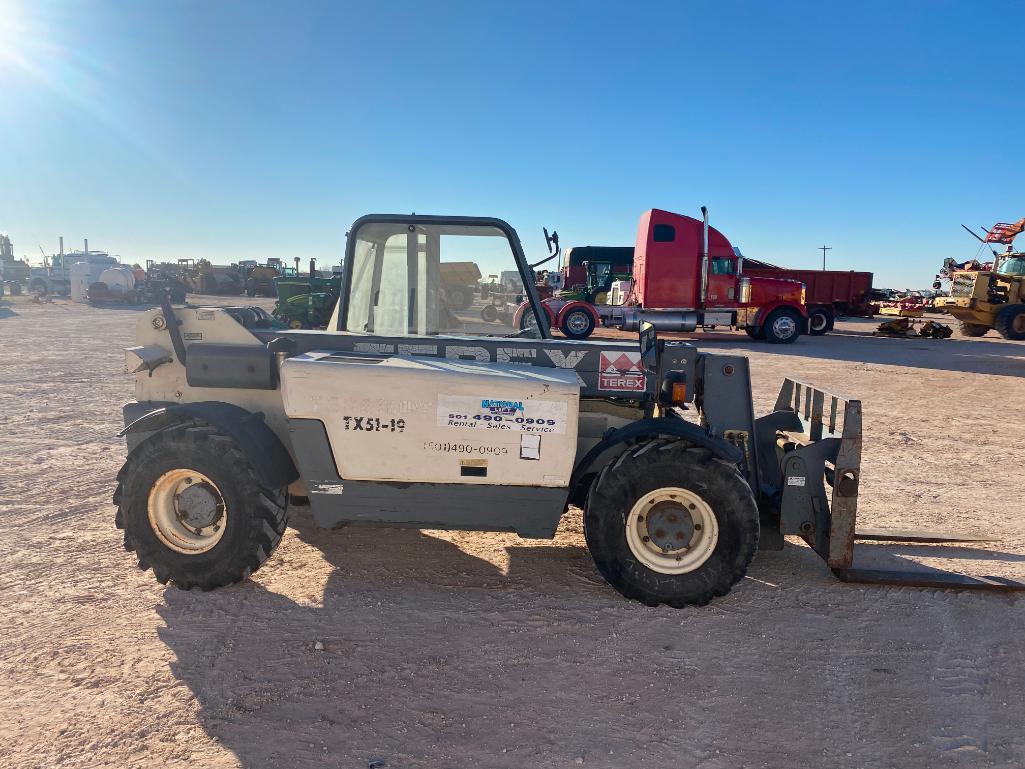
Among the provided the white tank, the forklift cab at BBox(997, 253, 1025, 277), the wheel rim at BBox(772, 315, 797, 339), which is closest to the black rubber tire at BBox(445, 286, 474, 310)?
the wheel rim at BBox(772, 315, 797, 339)

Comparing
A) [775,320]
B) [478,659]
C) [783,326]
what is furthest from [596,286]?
[478,659]

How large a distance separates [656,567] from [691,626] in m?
0.36

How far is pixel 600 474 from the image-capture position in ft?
12.2

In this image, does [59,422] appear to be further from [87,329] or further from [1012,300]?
[1012,300]

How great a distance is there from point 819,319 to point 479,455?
23.7 meters

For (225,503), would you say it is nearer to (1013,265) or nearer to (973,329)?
(973,329)

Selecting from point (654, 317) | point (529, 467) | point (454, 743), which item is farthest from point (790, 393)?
point (654, 317)

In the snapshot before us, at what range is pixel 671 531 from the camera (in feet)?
12.2

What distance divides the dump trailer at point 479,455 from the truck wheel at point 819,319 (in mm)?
21937

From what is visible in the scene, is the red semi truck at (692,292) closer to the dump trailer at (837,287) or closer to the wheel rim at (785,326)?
the wheel rim at (785,326)

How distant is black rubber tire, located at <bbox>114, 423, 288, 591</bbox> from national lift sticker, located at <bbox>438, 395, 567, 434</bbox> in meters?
1.15

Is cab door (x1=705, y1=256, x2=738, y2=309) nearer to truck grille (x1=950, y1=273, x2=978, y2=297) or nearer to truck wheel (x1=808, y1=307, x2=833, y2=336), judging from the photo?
truck wheel (x1=808, y1=307, x2=833, y2=336)

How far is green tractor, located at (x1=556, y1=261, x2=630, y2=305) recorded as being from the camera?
2386 cm

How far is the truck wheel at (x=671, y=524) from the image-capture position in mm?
3596
